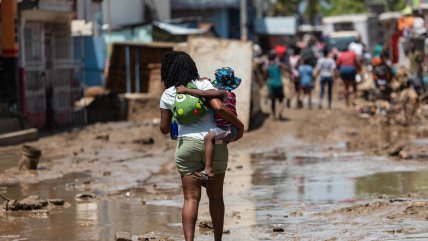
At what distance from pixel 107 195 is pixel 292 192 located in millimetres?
2185

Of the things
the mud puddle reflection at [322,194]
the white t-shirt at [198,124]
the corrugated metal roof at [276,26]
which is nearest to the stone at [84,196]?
the mud puddle reflection at [322,194]

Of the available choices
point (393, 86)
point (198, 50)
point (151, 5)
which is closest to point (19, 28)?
point (198, 50)

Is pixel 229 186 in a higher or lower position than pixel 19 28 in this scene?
lower

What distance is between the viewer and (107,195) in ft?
40.4

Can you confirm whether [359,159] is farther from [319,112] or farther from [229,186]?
[319,112]

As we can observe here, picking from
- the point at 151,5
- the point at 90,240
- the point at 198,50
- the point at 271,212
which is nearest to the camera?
the point at 90,240

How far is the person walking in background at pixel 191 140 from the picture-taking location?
789cm

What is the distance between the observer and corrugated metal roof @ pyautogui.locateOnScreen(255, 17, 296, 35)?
63.3 meters

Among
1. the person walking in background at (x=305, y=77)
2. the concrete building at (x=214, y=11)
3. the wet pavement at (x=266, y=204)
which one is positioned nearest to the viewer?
the wet pavement at (x=266, y=204)

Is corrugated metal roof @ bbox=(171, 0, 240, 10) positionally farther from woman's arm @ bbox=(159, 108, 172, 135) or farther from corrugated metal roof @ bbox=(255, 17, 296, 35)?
woman's arm @ bbox=(159, 108, 172, 135)

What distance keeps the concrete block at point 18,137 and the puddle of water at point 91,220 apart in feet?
20.7

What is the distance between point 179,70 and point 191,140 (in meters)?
0.55

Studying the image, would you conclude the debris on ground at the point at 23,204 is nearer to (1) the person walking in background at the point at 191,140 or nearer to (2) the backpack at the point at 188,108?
(1) the person walking in background at the point at 191,140

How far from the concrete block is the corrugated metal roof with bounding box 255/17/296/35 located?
44069 mm
